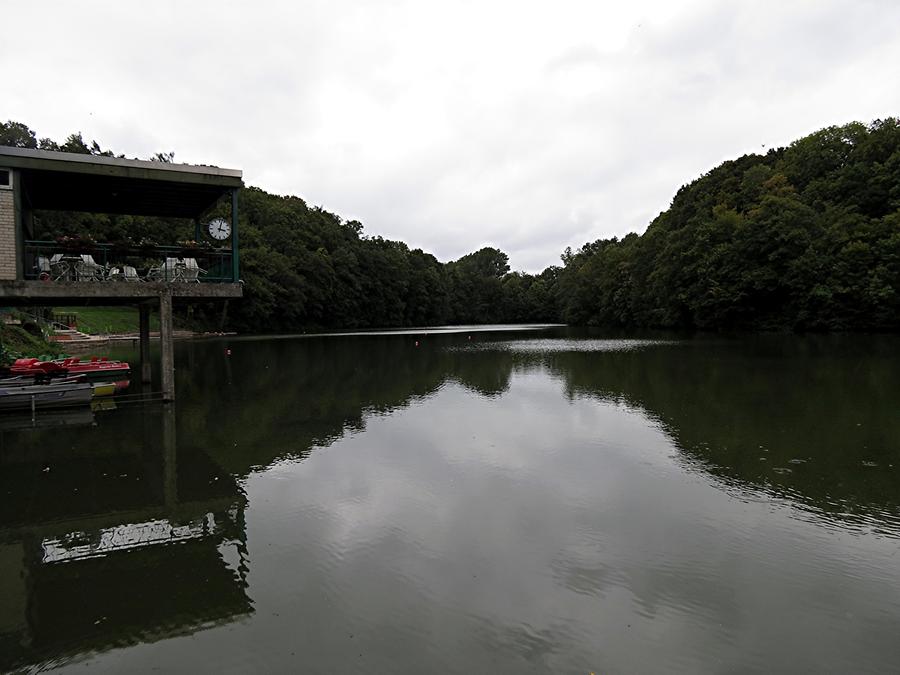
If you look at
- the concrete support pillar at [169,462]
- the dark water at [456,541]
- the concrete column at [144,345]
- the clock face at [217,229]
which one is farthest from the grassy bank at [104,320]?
the dark water at [456,541]

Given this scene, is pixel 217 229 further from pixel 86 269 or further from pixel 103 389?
pixel 103 389

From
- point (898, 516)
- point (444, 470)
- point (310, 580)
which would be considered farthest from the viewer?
point (444, 470)

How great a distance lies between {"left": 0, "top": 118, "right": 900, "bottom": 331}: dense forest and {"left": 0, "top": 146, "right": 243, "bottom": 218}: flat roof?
17.6m

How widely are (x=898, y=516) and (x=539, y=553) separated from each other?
5.07m

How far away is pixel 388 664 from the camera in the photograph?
441 cm

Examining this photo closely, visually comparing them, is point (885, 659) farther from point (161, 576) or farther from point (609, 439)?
point (609, 439)

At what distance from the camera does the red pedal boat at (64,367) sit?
1620 centimetres

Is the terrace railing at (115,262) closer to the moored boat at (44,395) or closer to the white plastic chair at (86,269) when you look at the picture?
the white plastic chair at (86,269)

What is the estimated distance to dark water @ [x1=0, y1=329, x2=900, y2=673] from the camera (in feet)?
15.4

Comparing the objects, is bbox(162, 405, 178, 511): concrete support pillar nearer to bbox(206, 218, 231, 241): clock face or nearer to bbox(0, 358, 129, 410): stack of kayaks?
bbox(0, 358, 129, 410): stack of kayaks

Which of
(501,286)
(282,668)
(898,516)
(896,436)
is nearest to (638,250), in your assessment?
(501,286)

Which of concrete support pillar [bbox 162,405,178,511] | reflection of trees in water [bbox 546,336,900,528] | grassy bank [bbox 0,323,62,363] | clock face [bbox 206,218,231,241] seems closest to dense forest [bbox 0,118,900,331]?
grassy bank [bbox 0,323,62,363]

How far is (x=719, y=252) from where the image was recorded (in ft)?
193

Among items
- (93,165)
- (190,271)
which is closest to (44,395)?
(190,271)
